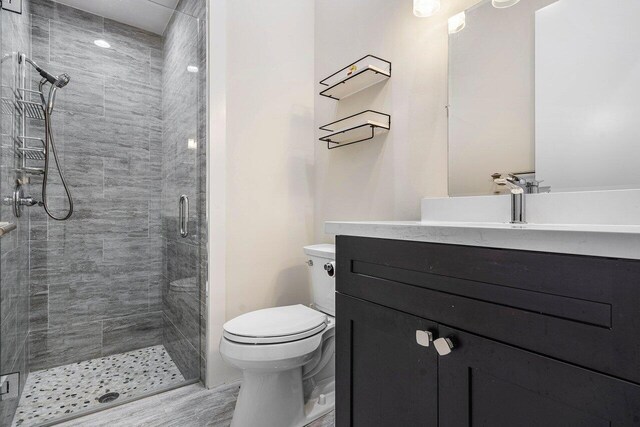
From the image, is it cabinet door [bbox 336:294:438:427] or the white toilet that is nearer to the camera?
cabinet door [bbox 336:294:438:427]

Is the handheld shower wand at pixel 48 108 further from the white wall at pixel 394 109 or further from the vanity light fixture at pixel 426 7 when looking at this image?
the vanity light fixture at pixel 426 7

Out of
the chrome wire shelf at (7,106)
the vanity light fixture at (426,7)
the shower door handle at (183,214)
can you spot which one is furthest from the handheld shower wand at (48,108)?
the vanity light fixture at (426,7)

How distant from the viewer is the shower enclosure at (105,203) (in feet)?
5.37

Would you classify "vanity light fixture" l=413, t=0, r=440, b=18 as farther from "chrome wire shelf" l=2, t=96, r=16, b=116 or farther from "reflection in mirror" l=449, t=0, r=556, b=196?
"chrome wire shelf" l=2, t=96, r=16, b=116

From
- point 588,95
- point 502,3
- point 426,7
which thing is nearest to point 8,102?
point 426,7

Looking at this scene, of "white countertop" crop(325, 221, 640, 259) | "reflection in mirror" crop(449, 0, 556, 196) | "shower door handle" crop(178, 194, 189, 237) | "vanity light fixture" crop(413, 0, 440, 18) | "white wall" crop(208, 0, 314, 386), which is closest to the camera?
"white countertop" crop(325, 221, 640, 259)

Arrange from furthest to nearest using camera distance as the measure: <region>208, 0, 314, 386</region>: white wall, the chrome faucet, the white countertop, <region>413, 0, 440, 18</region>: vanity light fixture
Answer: <region>208, 0, 314, 386</region>: white wall < <region>413, 0, 440, 18</region>: vanity light fixture < the chrome faucet < the white countertop

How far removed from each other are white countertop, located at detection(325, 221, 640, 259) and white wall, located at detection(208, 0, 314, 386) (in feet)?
3.71

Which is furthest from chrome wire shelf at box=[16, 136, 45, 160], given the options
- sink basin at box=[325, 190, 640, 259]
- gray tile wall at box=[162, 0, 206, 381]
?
sink basin at box=[325, 190, 640, 259]

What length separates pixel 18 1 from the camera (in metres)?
1.49

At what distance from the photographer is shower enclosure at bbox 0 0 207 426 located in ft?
5.37

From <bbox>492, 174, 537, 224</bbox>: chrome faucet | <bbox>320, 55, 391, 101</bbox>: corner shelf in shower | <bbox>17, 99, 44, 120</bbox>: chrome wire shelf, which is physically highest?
<bbox>320, 55, 391, 101</bbox>: corner shelf in shower

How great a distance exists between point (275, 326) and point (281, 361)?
0.14 meters

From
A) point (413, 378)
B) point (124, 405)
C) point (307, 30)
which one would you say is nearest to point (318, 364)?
point (413, 378)
